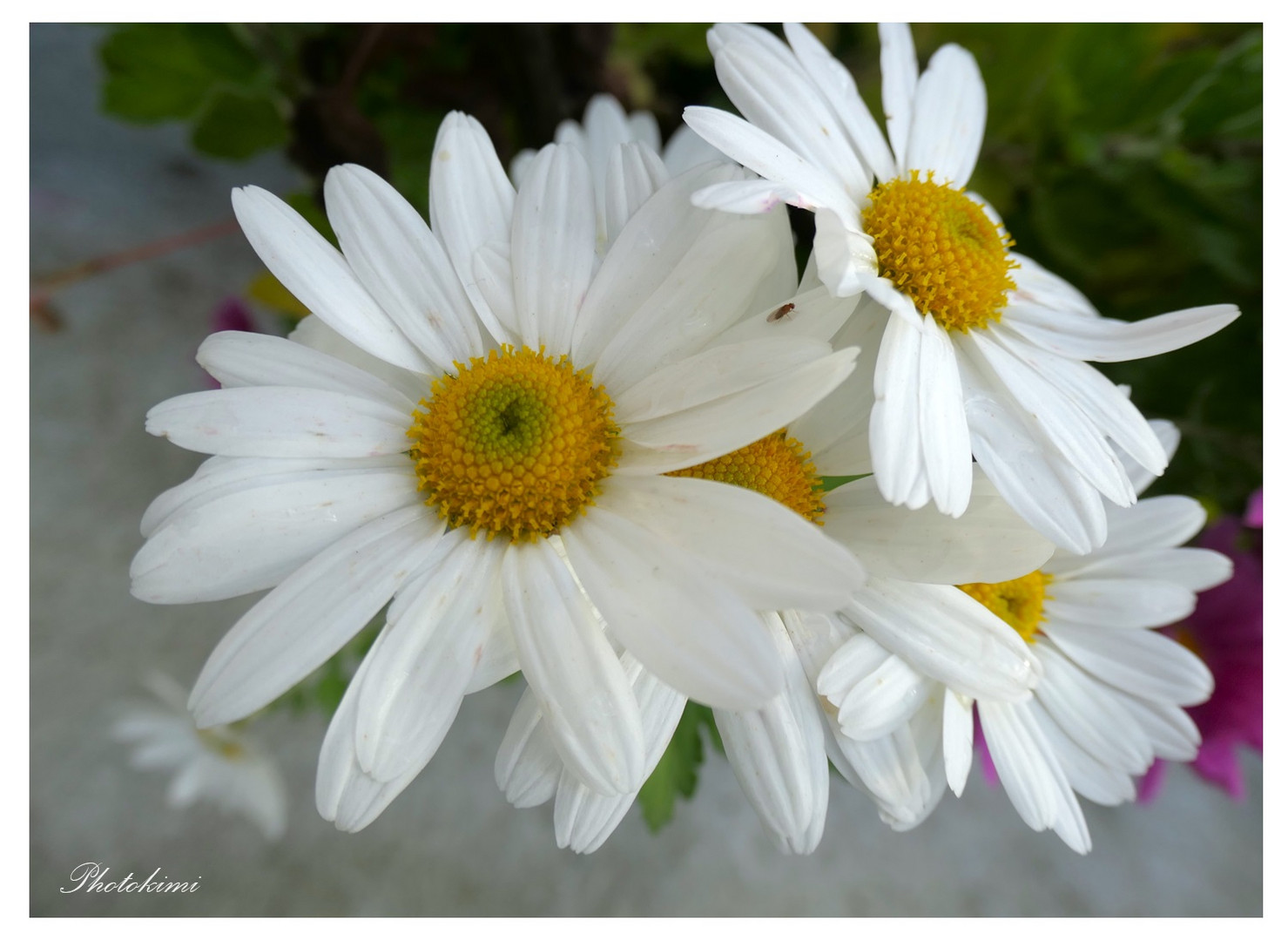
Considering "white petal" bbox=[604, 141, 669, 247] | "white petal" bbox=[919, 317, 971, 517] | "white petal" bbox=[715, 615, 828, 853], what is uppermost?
"white petal" bbox=[604, 141, 669, 247]

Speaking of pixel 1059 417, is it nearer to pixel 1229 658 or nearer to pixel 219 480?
pixel 219 480

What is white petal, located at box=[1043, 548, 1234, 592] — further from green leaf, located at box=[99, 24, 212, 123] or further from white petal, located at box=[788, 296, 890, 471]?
green leaf, located at box=[99, 24, 212, 123]

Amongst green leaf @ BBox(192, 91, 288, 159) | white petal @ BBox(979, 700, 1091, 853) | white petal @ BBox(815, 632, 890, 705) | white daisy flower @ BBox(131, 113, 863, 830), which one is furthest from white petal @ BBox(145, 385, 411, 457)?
green leaf @ BBox(192, 91, 288, 159)

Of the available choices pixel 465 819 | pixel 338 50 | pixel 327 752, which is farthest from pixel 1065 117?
pixel 465 819

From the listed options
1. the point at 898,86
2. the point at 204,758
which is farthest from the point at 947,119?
the point at 204,758

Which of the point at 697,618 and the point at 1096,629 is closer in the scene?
the point at 697,618

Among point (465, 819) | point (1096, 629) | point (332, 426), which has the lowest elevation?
point (465, 819)

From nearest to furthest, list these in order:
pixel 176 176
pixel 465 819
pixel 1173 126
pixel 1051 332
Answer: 1. pixel 1051 332
2. pixel 1173 126
3. pixel 465 819
4. pixel 176 176

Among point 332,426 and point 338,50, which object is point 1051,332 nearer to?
point 332,426
